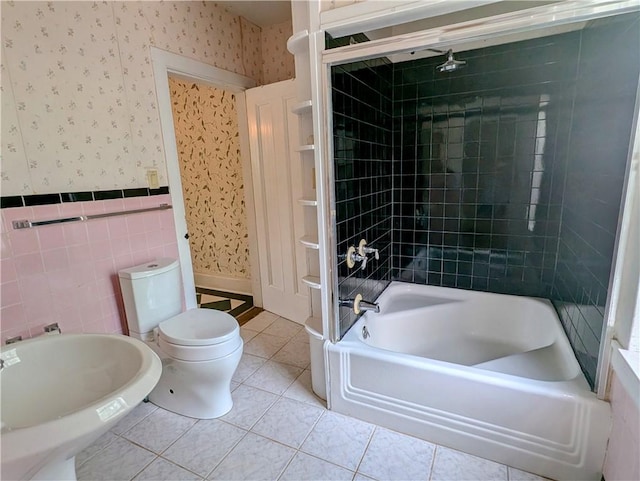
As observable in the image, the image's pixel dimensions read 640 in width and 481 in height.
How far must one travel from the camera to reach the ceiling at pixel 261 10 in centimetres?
240

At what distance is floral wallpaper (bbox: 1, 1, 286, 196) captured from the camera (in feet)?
4.85

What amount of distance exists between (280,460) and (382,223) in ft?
4.75

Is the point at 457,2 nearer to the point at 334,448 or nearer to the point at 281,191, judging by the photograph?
the point at 281,191

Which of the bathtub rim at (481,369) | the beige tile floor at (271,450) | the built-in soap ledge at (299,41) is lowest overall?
the beige tile floor at (271,450)

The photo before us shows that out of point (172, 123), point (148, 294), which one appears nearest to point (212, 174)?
point (172, 123)

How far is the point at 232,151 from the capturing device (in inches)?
125

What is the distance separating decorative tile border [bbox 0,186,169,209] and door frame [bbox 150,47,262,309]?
0.16 m

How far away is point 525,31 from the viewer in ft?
4.00

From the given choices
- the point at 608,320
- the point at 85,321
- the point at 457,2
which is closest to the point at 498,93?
the point at 457,2

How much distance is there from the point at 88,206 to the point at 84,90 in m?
0.59

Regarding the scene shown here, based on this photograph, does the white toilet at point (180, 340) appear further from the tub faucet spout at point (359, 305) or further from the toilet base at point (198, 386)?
the tub faucet spout at point (359, 305)

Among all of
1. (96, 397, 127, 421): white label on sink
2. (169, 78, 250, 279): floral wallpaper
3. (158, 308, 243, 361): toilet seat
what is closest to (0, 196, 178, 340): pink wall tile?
(158, 308, 243, 361): toilet seat

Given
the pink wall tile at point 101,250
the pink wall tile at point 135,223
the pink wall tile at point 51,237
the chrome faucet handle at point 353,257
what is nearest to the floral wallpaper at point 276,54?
the pink wall tile at point 135,223

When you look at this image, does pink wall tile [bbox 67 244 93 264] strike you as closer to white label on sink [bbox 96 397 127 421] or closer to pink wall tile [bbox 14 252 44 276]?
pink wall tile [bbox 14 252 44 276]
